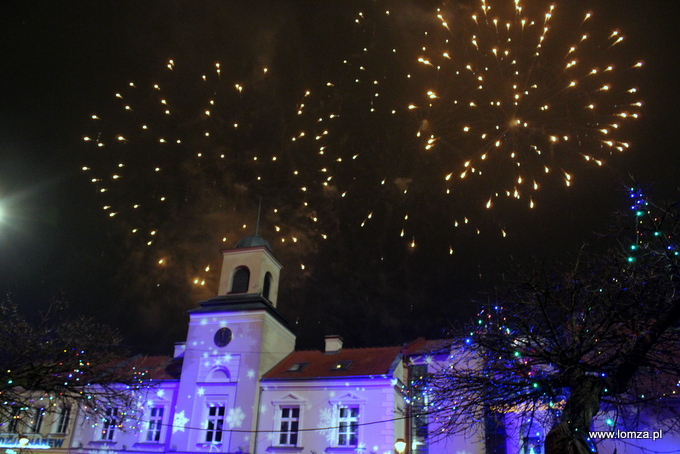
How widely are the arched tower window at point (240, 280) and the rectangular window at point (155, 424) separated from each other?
Answer: 730 centimetres

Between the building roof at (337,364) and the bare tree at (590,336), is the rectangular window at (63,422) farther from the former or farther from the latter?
the bare tree at (590,336)

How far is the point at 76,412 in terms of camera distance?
1069 inches

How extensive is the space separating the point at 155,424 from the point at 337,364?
9.88 meters

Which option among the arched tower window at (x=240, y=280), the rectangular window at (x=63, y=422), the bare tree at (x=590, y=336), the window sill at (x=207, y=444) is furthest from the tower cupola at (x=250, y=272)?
the bare tree at (x=590, y=336)

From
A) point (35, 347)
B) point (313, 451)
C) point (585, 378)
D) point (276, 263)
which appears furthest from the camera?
point (276, 263)

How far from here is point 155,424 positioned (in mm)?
25953

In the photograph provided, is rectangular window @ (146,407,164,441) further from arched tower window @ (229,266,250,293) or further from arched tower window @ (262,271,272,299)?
arched tower window @ (262,271,272,299)

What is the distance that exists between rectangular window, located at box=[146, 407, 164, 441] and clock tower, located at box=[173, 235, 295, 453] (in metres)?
1.60

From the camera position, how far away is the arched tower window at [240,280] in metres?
29.0

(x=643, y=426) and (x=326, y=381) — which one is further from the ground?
(x=326, y=381)

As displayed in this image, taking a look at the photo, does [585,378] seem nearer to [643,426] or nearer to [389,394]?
[643,426]

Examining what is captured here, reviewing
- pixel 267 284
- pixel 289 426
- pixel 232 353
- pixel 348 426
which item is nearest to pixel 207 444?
pixel 289 426

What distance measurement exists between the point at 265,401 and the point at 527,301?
17104mm

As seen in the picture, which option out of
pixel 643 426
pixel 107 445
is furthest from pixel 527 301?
pixel 107 445
